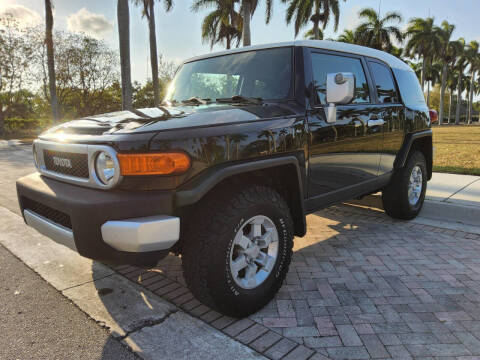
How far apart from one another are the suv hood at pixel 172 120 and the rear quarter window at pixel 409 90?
2.25m

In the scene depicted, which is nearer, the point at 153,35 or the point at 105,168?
the point at 105,168

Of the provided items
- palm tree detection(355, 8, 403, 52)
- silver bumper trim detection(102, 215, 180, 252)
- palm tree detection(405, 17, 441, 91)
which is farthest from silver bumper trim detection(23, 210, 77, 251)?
palm tree detection(405, 17, 441, 91)

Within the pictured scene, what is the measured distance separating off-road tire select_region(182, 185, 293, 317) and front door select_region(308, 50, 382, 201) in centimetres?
76

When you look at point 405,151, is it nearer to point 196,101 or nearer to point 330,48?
point 330,48

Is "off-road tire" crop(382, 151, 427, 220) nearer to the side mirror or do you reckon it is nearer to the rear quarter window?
the rear quarter window

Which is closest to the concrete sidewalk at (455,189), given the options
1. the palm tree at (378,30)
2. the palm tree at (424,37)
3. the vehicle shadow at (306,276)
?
the vehicle shadow at (306,276)

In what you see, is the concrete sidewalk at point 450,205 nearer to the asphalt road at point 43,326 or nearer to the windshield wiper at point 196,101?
the windshield wiper at point 196,101

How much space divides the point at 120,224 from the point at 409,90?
13.4ft

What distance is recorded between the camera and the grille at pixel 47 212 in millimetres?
2277

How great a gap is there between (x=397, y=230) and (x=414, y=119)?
55.9 inches

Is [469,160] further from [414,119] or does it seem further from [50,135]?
[50,135]

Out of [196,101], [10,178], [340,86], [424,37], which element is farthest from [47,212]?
[424,37]

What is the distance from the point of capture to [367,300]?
9.05 feet

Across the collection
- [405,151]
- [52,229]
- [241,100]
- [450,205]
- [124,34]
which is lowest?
[450,205]
